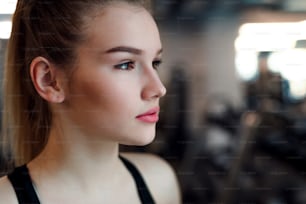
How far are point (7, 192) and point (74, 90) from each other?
0.58ft

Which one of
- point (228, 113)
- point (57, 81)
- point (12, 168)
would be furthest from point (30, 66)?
point (228, 113)

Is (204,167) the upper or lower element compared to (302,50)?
lower

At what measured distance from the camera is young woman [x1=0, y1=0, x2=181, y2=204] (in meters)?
0.53

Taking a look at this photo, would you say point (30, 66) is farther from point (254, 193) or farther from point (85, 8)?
point (254, 193)

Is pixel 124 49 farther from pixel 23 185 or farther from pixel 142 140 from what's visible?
pixel 23 185

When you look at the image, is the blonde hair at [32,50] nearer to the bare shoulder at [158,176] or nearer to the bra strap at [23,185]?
the bra strap at [23,185]

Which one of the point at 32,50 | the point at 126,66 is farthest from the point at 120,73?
the point at 32,50

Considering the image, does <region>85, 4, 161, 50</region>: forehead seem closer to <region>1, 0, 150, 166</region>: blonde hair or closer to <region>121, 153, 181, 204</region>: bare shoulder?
<region>1, 0, 150, 166</region>: blonde hair

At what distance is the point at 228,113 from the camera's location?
556mm

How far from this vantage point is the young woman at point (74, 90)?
0.53 metres

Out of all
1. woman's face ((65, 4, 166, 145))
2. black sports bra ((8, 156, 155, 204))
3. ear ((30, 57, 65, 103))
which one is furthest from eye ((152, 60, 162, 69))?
black sports bra ((8, 156, 155, 204))

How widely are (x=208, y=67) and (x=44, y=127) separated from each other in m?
0.24

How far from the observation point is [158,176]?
610 mm

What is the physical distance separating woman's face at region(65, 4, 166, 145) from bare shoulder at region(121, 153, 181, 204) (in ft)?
0.21
